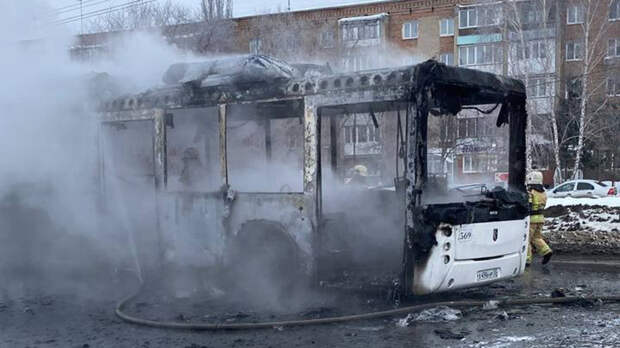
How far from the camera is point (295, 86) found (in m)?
7.07

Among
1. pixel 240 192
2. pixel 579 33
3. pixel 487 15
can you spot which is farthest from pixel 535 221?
pixel 579 33

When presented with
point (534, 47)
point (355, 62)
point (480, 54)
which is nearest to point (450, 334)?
point (355, 62)

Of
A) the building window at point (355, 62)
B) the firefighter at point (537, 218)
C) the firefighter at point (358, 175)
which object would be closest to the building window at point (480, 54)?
the building window at point (355, 62)

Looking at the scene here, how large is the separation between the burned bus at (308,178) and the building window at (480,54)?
28.7m

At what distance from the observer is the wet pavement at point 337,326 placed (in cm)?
587

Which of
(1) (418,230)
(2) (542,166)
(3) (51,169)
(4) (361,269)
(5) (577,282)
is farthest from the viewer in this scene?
(2) (542,166)

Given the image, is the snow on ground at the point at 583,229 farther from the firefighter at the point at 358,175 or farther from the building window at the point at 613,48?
the building window at the point at 613,48

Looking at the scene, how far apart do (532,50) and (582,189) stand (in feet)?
26.0

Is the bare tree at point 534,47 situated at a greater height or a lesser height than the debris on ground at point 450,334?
greater

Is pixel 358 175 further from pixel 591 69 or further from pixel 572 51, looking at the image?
pixel 572 51

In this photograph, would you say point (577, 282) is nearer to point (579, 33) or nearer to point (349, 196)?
point (349, 196)

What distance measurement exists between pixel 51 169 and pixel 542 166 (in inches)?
1363

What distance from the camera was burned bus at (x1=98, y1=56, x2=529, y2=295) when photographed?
21.2 feet

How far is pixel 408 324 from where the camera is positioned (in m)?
6.39
